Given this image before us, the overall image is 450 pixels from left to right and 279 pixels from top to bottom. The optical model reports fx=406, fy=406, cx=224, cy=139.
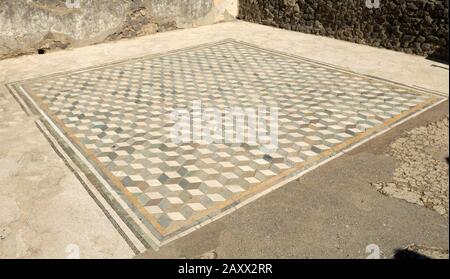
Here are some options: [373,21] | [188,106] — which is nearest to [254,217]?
[188,106]

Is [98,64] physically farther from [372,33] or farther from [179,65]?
[372,33]

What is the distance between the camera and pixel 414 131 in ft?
19.5

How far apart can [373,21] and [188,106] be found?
6256 mm

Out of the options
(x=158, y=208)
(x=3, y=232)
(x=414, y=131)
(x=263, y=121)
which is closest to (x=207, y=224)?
(x=158, y=208)

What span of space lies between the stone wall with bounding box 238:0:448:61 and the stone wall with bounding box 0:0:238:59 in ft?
8.44

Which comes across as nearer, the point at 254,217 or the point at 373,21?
the point at 254,217

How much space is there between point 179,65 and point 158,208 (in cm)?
546

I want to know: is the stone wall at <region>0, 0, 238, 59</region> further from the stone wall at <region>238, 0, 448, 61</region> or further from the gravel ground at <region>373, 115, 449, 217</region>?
the gravel ground at <region>373, 115, 449, 217</region>

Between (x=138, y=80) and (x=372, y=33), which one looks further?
(x=372, y=33)

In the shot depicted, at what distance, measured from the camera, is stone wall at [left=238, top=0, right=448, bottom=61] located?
9500 millimetres

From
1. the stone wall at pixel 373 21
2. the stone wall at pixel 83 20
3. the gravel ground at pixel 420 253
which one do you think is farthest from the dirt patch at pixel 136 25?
the gravel ground at pixel 420 253

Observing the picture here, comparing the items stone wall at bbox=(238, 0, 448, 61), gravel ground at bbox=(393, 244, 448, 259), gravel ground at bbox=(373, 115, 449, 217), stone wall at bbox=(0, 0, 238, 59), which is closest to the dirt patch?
stone wall at bbox=(0, 0, 238, 59)

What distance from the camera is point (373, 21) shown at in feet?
34.5

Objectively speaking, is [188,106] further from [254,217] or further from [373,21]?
[373,21]
